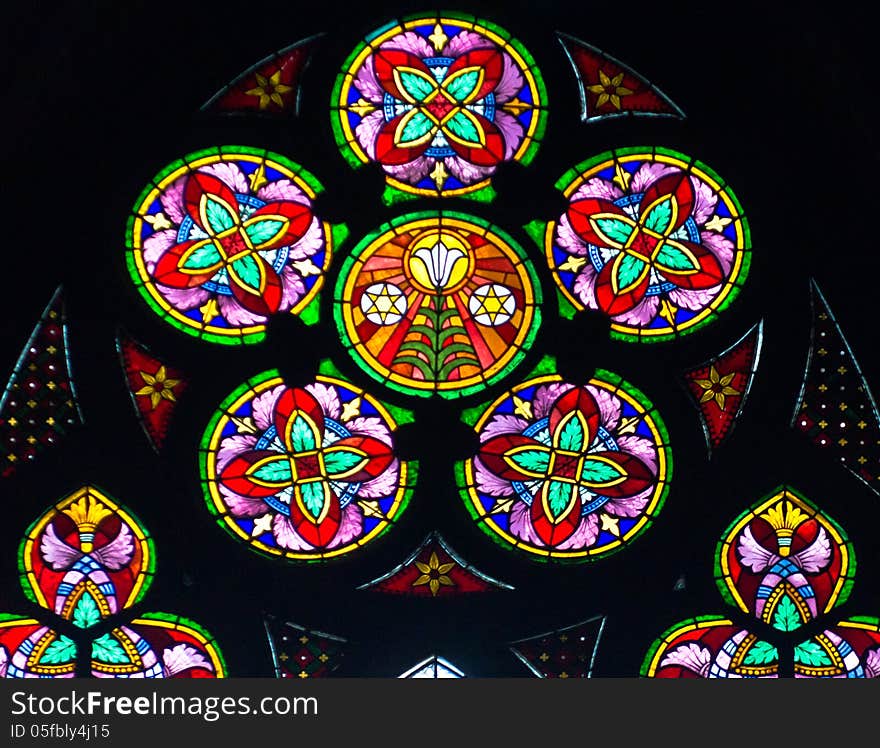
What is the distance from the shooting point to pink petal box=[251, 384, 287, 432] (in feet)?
41.4

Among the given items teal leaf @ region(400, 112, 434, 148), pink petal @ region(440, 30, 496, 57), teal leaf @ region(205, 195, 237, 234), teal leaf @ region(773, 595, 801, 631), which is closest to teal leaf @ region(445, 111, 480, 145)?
teal leaf @ region(400, 112, 434, 148)

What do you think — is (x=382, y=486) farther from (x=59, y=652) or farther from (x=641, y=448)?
(x=59, y=652)

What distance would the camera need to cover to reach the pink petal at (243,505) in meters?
12.5

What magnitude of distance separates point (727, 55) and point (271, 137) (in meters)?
2.42

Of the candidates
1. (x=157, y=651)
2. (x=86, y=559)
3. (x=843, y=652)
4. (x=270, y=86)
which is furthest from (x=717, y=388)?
(x=86, y=559)

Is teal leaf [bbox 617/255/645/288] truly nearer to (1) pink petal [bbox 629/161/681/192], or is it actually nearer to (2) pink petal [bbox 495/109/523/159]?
(1) pink petal [bbox 629/161/681/192]

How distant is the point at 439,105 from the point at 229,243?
4.37 ft

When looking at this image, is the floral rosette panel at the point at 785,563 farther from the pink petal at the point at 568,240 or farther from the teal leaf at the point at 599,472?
the pink petal at the point at 568,240

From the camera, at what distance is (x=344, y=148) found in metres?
13.1

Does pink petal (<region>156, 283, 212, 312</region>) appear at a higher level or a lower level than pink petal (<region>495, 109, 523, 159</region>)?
lower

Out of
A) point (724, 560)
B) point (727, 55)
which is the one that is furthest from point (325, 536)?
point (727, 55)

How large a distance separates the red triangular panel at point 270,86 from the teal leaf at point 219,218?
0.55m

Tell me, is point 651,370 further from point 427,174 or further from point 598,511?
point 427,174

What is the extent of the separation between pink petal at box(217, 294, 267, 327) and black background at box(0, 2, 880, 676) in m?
0.12
